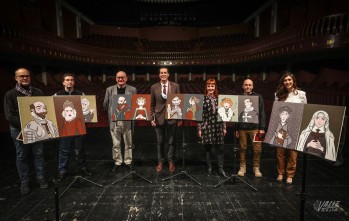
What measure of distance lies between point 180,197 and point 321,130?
1839 millimetres

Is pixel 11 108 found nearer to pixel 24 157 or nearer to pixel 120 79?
pixel 24 157

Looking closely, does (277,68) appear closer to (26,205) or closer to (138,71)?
(138,71)

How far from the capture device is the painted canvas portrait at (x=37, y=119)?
2.28 m

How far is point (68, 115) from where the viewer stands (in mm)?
2549

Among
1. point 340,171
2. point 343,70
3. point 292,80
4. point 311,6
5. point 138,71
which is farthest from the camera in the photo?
point 138,71

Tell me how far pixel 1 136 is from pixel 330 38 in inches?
366

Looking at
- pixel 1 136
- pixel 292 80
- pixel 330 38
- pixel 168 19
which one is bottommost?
pixel 1 136

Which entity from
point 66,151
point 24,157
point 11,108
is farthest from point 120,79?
point 24,157

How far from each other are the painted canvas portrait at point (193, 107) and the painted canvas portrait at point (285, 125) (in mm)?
997

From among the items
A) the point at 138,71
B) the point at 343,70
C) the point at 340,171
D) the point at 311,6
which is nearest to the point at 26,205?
the point at 340,171

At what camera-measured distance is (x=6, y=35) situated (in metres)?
6.71

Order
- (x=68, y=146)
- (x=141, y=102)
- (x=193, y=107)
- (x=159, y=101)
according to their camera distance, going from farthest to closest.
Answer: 1. (x=159, y=101)
2. (x=68, y=146)
3. (x=141, y=102)
4. (x=193, y=107)

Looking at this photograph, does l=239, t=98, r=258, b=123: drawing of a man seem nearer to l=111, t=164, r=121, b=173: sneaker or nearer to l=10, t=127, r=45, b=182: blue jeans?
l=111, t=164, r=121, b=173: sneaker

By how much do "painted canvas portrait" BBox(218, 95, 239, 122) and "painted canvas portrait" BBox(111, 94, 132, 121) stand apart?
4.17 feet
